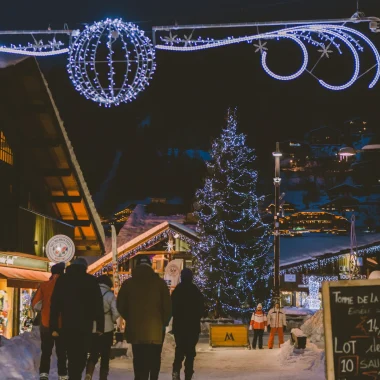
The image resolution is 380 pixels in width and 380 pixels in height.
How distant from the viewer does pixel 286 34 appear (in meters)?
12.2

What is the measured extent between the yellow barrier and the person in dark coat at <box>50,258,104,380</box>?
15.5 m

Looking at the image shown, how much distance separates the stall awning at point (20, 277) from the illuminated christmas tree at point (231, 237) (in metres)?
23.0

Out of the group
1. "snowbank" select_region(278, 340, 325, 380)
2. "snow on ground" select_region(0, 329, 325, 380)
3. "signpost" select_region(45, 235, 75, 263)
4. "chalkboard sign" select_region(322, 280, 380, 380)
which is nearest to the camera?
"chalkboard sign" select_region(322, 280, 380, 380)

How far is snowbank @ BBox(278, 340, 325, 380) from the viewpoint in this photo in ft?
48.2

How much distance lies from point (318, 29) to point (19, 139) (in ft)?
47.3

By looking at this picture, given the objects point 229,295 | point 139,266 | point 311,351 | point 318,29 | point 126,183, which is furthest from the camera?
point 126,183

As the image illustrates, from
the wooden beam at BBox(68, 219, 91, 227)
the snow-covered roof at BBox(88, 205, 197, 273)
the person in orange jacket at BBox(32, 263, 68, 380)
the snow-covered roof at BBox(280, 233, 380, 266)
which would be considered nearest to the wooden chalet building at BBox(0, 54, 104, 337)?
the wooden beam at BBox(68, 219, 91, 227)

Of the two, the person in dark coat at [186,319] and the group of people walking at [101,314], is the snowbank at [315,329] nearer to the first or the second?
the person in dark coat at [186,319]

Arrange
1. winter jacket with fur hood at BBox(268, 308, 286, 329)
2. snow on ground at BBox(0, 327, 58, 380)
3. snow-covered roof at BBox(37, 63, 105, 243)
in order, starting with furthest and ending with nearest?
winter jacket with fur hood at BBox(268, 308, 286, 329), snow-covered roof at BBox(37, 63, 105, 243), snow on ground at BBox(0, 327, 58, 380)

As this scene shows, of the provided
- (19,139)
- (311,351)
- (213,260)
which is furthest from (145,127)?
(311,351)

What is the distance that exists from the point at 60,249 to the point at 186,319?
1134 cm

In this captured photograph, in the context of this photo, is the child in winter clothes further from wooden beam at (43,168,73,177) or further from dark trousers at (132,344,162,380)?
dark trousers at (132,344,162,380)

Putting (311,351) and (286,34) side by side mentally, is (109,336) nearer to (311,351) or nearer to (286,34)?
(286,34)

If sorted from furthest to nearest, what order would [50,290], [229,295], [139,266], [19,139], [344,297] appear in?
[229,295] < [19,139] < [50,290] < [139,266] < [344,297]
